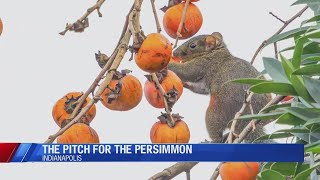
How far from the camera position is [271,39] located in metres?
1.36

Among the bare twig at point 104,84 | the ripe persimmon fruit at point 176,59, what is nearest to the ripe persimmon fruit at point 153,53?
the bare twig at point 104,84

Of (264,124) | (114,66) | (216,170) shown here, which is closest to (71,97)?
(114,66)

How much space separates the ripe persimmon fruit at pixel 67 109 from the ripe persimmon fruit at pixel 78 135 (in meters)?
0.05

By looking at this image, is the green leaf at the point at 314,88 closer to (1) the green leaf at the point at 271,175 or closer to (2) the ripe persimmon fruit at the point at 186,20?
(1) the green leaf at the point at 271,175

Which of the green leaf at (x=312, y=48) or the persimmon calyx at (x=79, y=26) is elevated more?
the persimmon calyx at (x=79, y=26)

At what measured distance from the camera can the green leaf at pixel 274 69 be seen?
119cm

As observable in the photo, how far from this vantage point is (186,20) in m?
1.54

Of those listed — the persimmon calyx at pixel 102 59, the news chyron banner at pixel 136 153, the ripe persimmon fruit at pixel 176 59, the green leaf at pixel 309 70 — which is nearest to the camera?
the green leaf at pixel 309 70

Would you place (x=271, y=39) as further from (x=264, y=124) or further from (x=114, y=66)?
(x=264, y=124)

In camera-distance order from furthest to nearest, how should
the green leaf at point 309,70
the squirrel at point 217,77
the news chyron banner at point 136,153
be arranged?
the squirrel at point 217,77
the news chyron banner at point 136,153
the green leaf at point 309,70

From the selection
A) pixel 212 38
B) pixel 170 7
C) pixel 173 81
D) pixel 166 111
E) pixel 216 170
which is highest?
pixel 212 38

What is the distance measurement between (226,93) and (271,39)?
107 centimetres

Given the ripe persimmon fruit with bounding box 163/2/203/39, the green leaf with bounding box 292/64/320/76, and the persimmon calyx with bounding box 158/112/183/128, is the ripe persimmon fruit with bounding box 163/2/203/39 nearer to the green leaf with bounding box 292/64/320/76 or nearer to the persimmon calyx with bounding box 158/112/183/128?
the persimmon calyx with bounding box 158/112/183/128

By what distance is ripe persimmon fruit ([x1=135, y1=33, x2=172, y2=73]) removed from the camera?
1.34 metres
